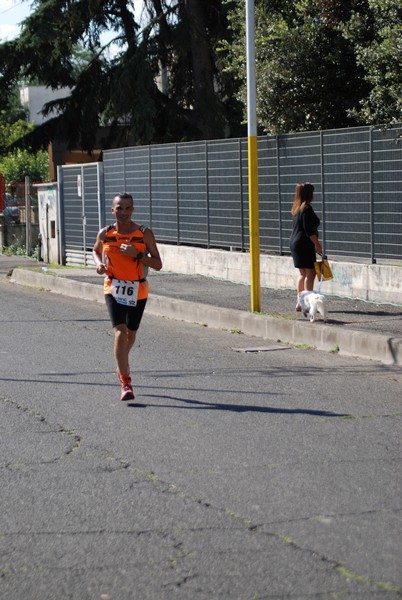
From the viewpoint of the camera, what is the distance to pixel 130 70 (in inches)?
1120

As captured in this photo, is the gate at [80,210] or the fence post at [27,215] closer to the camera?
→ the gate at [80,210]

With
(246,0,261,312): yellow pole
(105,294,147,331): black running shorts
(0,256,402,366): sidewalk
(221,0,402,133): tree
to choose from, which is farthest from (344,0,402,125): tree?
(105,294,147,331): black running shorts

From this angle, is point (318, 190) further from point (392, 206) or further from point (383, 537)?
point (383, 537)

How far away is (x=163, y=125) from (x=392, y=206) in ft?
52.1

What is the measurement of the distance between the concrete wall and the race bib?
6333mm

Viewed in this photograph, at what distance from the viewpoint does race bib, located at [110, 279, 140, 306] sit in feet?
29.5

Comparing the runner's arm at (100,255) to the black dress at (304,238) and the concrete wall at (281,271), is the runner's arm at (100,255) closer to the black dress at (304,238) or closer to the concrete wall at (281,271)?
the black dress at (304,238)

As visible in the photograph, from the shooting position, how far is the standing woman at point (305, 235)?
13469 mm

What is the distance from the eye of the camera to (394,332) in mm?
11734

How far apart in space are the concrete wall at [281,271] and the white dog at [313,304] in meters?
2.18

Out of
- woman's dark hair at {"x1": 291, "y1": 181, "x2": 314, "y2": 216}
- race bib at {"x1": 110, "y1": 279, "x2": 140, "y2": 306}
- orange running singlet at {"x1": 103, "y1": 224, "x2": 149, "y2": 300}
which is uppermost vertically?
woman's dark hair at {"x1": 291, "y1": 181, "x2": 314, "y2": 216}

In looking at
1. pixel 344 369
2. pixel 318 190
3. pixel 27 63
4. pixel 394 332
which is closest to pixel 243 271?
pixel 318 190

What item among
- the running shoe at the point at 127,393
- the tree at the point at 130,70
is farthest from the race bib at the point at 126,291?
the tree at the point at 130,70

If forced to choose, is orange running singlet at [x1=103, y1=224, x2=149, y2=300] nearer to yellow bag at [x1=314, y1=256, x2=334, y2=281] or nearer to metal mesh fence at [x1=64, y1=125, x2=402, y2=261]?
yellow bag at [x1=314, y1=256, x2=334, y2=281]
